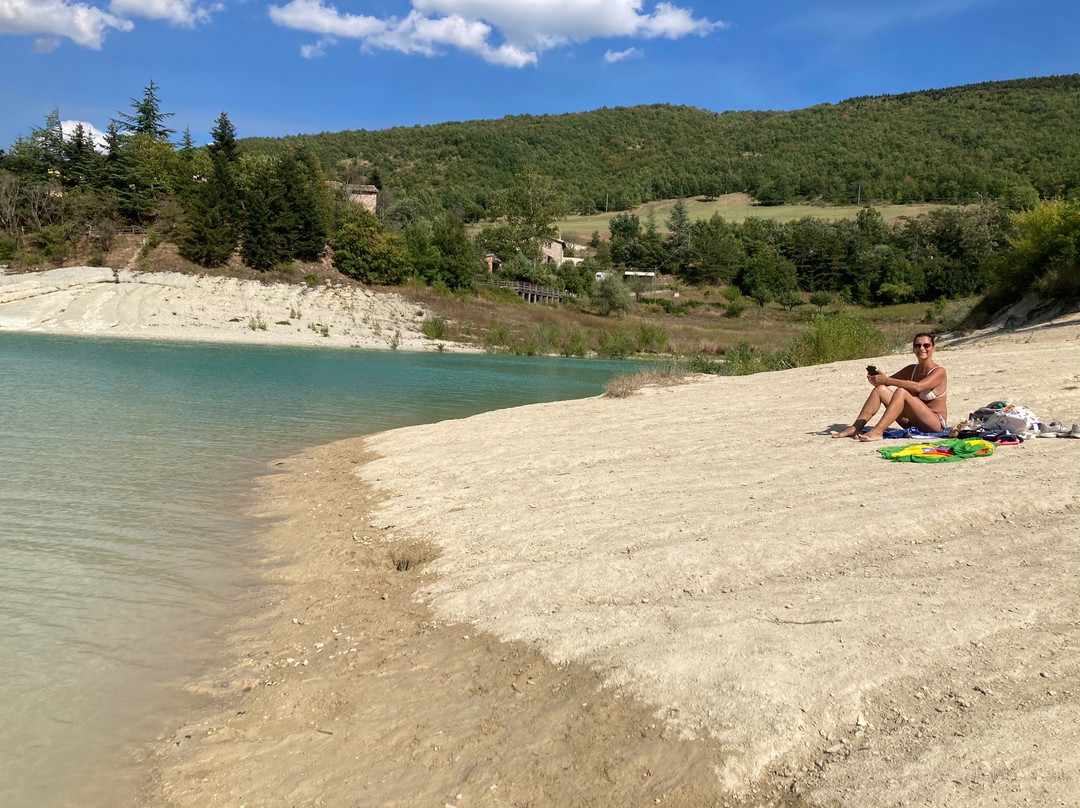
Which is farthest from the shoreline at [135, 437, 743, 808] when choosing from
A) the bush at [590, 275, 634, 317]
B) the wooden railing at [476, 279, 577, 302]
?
the wooden railing at [476, 279, 577, 302]

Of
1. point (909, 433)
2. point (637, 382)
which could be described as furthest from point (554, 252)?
point (909, 433)

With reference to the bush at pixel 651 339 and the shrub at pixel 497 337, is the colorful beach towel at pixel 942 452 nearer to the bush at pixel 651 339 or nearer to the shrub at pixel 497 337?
the shrub at pixel 497 337

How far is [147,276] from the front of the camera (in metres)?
43.8

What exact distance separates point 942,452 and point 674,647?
445cm

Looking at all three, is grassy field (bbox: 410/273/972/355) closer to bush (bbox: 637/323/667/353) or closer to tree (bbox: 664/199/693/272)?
bush (bbox: 637/323/667/353)

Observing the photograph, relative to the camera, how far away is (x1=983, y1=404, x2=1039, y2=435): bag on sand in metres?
7.42

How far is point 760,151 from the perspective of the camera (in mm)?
124312

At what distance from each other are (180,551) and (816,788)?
574 centimetres

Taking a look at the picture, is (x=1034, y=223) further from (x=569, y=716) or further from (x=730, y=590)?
(x=569, y=716)

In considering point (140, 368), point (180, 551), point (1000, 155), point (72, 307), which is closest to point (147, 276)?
point (72, 307)

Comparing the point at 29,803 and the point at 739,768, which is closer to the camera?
the point at 739,768

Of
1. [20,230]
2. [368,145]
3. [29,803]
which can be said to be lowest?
[29,803]

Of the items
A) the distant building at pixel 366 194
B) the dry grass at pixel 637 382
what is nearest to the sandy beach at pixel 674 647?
the dry grass at pixel 637 382

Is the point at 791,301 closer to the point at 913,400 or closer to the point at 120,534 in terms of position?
the point at 913,400
